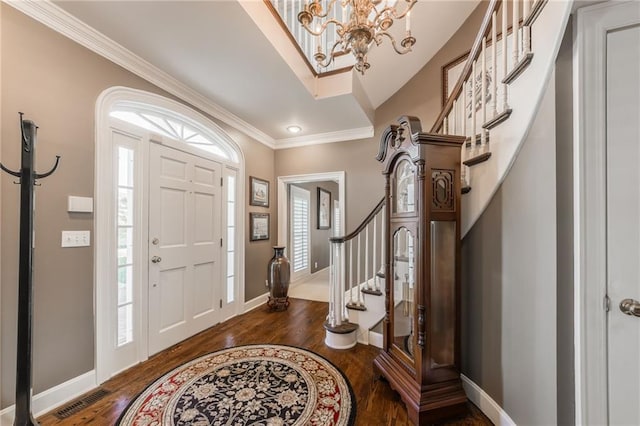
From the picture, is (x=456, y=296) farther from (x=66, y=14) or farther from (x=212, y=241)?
(x=66, y=14)

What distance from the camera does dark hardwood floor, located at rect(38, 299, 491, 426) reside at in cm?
163

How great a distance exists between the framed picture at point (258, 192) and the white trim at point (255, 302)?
1.42 metres

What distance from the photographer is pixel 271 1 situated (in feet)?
6.90

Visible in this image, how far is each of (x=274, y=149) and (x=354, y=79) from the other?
6.31 ft

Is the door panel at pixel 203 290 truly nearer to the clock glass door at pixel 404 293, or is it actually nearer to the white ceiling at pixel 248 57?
the white ceiling at pixel 248 57

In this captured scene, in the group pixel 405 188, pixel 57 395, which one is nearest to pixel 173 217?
pixel 57 395

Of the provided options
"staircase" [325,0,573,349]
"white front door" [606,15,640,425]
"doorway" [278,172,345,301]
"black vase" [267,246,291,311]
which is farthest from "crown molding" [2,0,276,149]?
"white front door" [606,15,640,425]

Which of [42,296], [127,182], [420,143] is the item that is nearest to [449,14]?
[420,143]

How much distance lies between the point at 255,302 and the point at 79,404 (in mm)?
2158

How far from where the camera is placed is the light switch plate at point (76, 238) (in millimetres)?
1775

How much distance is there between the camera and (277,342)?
2.65m

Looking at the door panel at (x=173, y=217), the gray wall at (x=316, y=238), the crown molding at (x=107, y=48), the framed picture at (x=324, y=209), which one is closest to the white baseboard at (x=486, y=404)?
the door panel at (x=173, y=217)

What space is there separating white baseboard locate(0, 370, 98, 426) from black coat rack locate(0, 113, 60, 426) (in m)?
0.22

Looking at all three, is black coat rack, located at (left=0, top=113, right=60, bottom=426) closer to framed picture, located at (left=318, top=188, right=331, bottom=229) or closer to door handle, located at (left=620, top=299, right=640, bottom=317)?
door handle, located at (left=620, top=299, right=640, bottom=317)
